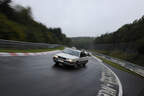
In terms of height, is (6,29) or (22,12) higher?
(22,12)

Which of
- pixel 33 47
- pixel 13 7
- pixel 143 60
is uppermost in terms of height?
pixel 13 7

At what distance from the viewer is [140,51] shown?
27.3 m

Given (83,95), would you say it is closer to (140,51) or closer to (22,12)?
(140,51)

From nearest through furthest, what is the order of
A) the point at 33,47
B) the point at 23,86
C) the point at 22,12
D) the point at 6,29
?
the point at 23,86 → the point at 33,47 → the point at 6,29 → the point at 22,12

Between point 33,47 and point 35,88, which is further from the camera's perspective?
point 33,47

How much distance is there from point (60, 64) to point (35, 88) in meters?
6.07

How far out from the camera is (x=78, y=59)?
36.3 feet

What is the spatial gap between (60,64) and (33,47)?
8905 millimetres

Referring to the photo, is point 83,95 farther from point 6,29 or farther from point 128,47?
point 128,47

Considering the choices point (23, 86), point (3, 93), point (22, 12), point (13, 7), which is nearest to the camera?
point (3, 93)

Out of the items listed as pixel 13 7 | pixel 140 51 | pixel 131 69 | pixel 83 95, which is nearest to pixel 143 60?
pixel 140 51

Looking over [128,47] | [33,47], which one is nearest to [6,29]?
[33,47]

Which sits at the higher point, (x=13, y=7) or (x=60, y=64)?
(x=13, y=7)

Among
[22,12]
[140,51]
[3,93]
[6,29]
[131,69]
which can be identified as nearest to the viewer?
[3,93]
